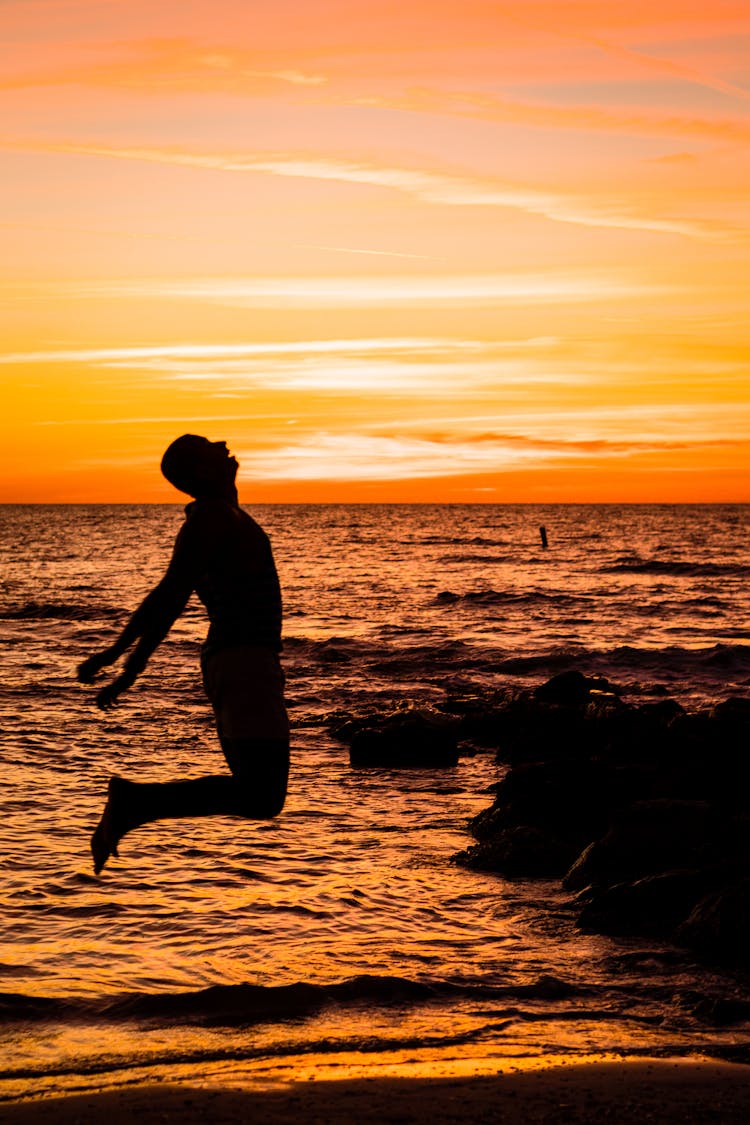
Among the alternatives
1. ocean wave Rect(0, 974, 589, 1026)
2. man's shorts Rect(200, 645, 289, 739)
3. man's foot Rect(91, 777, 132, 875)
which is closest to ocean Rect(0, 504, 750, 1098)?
ocean wave Rect(0, 974, 589, 1026)

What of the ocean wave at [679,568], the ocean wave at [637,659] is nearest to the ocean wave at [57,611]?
the ocean wave at [637,659]

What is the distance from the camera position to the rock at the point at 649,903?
7.92 metres

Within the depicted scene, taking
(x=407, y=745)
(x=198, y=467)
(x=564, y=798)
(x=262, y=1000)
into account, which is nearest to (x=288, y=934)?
(x=262, y=1000)

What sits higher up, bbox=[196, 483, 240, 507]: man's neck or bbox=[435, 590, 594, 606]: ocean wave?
bbox=[196, 483, 240, 507]: man's neck

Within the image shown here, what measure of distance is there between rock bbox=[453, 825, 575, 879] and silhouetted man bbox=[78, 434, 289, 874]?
14.2 feet

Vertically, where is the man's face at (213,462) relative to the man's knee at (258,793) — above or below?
above

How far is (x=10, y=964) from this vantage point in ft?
23.1

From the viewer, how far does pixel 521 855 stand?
970 cm

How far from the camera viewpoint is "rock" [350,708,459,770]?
A: 1470 cm

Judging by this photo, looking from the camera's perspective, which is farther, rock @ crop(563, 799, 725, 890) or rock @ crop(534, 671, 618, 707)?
rock @ crop(534, 671, 618, 707)

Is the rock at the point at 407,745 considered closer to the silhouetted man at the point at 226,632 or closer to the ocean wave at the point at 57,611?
the silhouetted man at the point at 226,632

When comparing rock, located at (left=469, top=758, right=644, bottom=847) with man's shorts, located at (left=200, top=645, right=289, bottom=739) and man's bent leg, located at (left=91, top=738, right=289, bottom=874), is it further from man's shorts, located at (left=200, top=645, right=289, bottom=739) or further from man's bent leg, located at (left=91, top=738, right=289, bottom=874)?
man's shorts, located at (left=200, top=645, right=289, bottom=739)

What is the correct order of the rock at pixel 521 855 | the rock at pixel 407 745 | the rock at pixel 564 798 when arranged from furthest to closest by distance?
1. the rock at pixel 407 745
2. the rock at pixel 564 798
3. the rock at pixel 521 855

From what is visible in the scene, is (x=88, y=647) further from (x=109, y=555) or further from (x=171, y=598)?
(x=109, y=555)
